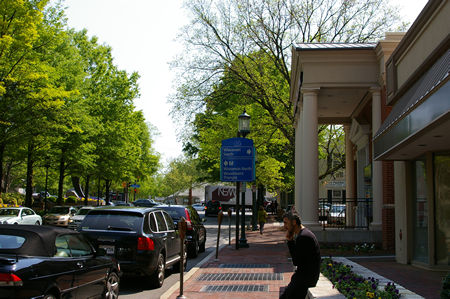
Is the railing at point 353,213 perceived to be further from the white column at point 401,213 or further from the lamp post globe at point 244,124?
the lamp post globe at point 244,124

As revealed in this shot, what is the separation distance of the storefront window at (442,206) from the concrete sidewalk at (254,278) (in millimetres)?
568

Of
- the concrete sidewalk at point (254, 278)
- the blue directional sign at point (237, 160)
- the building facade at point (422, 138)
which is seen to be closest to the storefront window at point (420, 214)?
the building facade at point (422, 138)

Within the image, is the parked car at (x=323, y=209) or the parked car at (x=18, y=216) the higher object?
the parked car at (x=323, y=209)

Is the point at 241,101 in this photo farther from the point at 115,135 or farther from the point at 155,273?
the point at 155,273

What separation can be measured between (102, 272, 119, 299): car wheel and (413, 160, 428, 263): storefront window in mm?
7463

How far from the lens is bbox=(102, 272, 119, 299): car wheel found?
7977mm

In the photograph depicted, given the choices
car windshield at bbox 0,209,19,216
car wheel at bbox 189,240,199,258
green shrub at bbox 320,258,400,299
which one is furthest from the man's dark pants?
car windshield at bbox 0,209,19,216

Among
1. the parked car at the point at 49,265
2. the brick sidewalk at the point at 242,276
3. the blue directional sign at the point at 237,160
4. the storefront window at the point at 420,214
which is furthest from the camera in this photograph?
the blue directional sign at the point at 237,160

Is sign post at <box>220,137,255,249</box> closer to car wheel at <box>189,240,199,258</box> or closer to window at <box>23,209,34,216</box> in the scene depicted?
car wheel at <box>189,240,199,258</box>

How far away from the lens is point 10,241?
6352 millimetres

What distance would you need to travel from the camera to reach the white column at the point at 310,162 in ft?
54.1

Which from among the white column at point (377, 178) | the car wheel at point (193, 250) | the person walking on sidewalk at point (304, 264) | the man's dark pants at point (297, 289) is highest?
the white column at point (377, 178)

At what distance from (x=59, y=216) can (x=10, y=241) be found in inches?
887

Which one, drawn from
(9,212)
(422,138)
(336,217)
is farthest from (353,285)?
(9,212)
